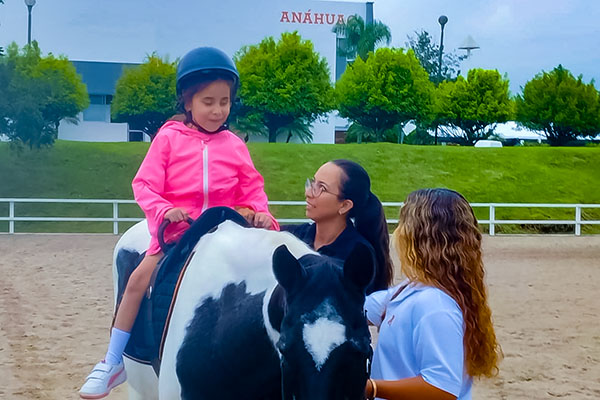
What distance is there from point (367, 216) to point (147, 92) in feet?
104

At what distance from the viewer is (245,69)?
112 ft

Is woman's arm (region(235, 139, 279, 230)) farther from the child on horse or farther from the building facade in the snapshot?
the building facade

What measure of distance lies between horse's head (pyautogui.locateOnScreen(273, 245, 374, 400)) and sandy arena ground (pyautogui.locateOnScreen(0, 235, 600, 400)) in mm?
4041

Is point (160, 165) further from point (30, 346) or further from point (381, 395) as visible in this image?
point (30, 346)

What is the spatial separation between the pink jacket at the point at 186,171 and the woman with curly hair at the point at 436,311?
0.84 meters

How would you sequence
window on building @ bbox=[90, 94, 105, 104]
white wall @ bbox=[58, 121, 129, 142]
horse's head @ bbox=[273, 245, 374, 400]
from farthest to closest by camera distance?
1. window on building @ bbox=[90, 94, 105, 104]
2. white wall @ bbox=[58, 121, 129, 142]
3. horse's head @ bbox=[273, 245, 374, 400]

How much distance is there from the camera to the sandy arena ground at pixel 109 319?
221 inches

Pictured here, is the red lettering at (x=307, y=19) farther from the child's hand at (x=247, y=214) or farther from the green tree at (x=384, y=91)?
the child's hand at (x=247, y=214)

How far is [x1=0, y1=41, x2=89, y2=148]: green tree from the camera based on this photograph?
20.7 metres

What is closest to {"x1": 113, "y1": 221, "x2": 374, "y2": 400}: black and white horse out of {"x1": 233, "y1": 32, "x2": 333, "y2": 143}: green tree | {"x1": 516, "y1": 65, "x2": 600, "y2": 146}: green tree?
{"x1": 233, "y1": 32, "x2": 333, "y2": 143}: green tree

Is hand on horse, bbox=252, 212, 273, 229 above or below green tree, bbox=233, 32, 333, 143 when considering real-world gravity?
below

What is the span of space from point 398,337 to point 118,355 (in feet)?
4.19

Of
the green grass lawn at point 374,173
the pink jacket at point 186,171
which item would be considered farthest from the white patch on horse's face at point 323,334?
the green grass lawn at point 374,173

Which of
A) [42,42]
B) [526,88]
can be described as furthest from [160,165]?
[42,42]
